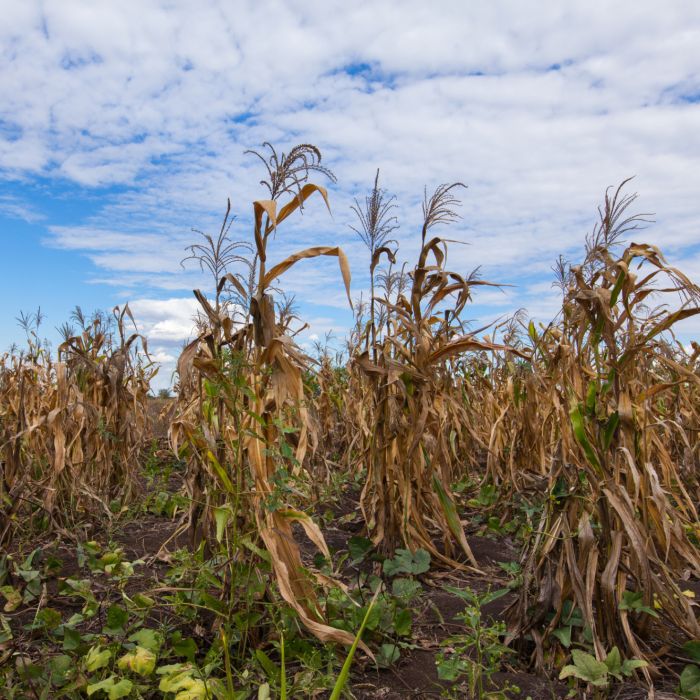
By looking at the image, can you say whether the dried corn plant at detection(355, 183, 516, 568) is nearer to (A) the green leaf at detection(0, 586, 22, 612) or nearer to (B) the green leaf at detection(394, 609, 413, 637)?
(B) the green leaf at detection(394, 609, 413, 637)

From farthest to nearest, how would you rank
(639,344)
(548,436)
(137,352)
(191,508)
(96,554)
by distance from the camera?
(137,352), (548,436), (96,554), (191,508), (639,344)

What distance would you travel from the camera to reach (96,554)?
4.00 meters

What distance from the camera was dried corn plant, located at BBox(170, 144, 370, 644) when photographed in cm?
243

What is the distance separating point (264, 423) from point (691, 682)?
192 cm

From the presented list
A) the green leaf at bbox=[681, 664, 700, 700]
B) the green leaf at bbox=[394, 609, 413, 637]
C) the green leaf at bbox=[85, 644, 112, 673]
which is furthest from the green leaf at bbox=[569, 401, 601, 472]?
the green leaf at bbox=[85, 644, 112, 673]

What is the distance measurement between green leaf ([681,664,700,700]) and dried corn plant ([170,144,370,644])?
4.23ft

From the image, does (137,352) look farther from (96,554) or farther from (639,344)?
Answer: (639,344)

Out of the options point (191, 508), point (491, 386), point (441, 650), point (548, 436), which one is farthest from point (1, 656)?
point (491, 386)

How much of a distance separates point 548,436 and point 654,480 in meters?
2.94

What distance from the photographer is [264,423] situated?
2537mm

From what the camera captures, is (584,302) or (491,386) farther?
(491,386)

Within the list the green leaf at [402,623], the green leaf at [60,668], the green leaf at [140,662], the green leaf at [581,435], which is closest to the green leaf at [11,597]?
the green leaf at [60,668]

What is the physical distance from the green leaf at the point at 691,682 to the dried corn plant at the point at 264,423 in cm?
129

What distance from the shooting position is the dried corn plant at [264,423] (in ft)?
7.98
